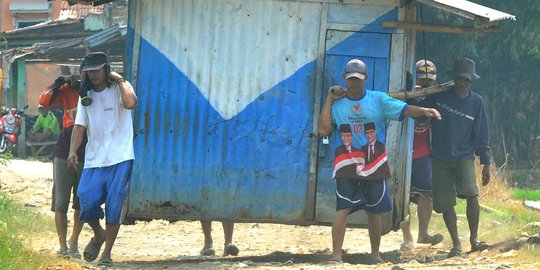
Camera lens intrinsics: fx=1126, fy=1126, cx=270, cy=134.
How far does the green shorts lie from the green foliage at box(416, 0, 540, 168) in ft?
44.8

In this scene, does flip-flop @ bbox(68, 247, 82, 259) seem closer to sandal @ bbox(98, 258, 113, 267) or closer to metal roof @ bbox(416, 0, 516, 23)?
sandal @ bbox(98, 258, 113, 267)

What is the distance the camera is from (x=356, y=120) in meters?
8.65

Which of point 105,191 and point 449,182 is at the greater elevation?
point 449,182

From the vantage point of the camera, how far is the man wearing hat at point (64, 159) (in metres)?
9.32

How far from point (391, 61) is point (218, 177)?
1751mm

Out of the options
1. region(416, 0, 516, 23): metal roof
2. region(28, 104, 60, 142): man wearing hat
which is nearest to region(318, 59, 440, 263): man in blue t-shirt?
region(416, 0, 516, 23): metal roof

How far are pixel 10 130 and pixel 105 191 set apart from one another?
729 inches

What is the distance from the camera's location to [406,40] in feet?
31.0

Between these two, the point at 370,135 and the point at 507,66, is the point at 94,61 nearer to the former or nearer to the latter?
the point at 370,135

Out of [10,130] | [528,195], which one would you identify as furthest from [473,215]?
[10,130]

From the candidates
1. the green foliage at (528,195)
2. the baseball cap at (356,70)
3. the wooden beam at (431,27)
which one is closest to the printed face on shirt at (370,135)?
the baseball cap at (356,70)

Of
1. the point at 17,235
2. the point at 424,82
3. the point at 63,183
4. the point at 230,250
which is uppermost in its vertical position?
the point at 424,82

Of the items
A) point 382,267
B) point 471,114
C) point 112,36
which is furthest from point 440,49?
point 382,267

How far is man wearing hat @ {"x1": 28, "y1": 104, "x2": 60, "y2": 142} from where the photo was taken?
26438mm
